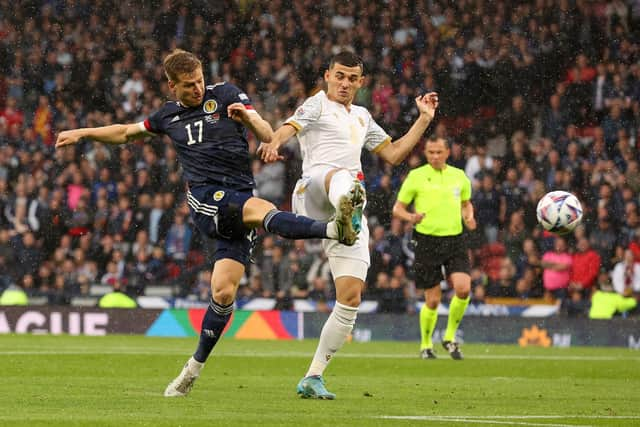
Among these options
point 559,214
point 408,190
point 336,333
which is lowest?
point 336,333

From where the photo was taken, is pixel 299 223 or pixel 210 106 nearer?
pixel 299 223

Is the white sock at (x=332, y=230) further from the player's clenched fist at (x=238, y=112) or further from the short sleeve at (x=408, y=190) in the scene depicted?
the short sleeve at (x=408, y=190)

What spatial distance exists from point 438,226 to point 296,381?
168 inches

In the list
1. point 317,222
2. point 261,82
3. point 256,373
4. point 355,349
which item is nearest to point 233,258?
point 317,222

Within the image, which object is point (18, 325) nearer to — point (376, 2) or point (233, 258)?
point (376, 2)

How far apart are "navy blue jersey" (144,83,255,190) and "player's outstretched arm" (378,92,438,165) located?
116 cm

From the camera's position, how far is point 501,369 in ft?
39.9

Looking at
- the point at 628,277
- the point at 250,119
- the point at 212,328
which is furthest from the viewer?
the point at 628,277

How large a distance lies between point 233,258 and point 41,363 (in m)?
4.18

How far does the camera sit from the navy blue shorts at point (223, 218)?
801 centimetres

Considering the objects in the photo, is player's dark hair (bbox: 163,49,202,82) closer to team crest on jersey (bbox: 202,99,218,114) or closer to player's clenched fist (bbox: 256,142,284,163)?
team crest on jersey (bbox: 202,99,218,114)

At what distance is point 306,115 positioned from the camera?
27.7 ft

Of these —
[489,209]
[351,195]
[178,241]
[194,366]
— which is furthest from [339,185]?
[178,241]

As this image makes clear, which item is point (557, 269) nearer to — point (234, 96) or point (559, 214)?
point (559, 214)
